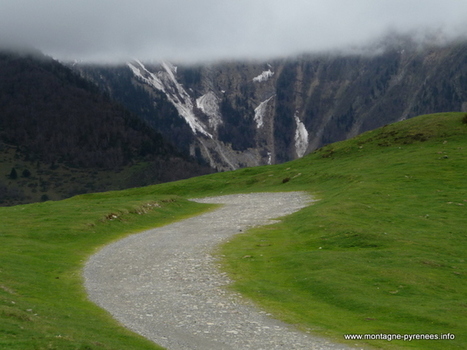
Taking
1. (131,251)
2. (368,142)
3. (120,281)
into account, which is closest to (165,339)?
(120,281)

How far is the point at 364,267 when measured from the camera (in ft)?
96.6

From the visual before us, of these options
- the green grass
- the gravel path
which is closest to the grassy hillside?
the green grass

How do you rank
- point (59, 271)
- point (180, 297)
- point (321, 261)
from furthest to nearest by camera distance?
1. point (59, 271)
2. point (321, 261)
3. point (180, 297)

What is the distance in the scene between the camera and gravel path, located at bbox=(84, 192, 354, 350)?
19.1 m

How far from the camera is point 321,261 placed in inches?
1235

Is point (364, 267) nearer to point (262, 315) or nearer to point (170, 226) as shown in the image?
point (262, 315)

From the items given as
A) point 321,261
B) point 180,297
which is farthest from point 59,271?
point 321,261

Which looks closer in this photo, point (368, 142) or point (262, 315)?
point (262, 315)

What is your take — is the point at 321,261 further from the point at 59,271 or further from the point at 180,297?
the point at 59,271

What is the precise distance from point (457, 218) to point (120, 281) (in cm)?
3015

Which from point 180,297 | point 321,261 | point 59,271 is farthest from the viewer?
point 59,271

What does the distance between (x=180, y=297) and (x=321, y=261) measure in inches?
396

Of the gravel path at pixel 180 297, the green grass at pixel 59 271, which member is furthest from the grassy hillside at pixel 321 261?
the gravel path at pixel 180 297

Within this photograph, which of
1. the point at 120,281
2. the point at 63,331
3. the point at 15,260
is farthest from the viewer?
the point at 15,260
